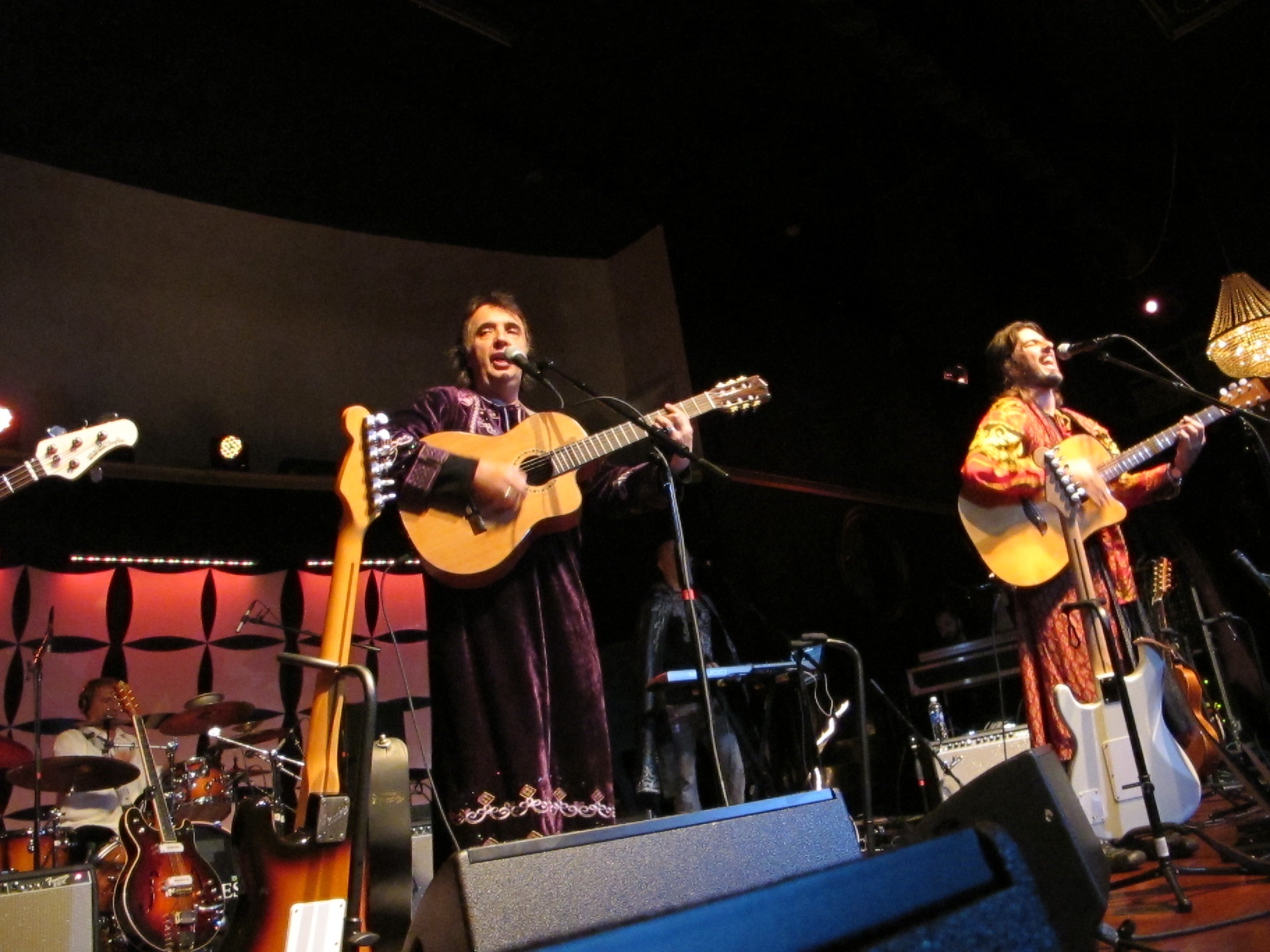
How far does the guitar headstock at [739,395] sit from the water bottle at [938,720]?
14.5 ft

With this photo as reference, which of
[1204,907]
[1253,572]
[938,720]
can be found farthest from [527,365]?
[938,720]

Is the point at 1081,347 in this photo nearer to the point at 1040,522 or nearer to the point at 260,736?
the point at 1040,522

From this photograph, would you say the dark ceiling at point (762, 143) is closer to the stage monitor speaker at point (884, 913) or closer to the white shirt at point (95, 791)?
the white shirt at point (95, 791)

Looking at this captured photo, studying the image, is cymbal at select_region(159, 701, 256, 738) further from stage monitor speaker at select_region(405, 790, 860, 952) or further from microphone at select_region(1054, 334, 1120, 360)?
stage monitor speaker at select_region(405, 790, 860, 952)

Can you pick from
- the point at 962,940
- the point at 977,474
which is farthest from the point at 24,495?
the point at 962,940

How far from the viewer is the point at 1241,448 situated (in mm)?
7977

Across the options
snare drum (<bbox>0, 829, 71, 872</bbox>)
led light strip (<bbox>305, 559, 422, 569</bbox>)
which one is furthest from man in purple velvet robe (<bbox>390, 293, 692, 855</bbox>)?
led light strip (<bbox>305, 559, 422, 569</bbox>)

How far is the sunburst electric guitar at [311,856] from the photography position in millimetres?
2145

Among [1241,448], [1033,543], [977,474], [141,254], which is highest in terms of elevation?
[141,254]

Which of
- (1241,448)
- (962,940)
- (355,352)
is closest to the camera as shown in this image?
(962,940)

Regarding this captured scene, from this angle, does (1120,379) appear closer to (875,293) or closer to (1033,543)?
(875,293)

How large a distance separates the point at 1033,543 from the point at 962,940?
117 inches

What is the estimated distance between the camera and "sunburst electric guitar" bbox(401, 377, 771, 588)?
2543 millimetres

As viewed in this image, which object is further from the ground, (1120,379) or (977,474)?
(1120,379)
